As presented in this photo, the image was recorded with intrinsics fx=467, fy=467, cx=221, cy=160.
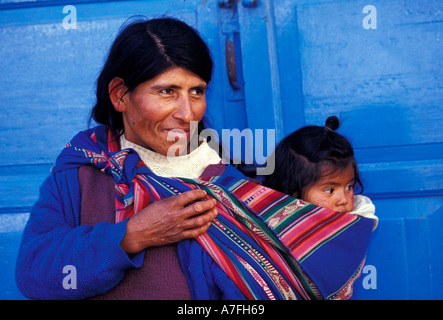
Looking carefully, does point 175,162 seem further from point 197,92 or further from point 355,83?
point 355,83

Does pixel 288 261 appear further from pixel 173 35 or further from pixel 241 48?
pixel 241 48

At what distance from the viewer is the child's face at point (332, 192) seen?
5.56ft

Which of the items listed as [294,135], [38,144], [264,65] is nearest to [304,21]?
[264,65]

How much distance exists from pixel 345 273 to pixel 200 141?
71 cm

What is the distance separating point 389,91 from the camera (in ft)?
6.96

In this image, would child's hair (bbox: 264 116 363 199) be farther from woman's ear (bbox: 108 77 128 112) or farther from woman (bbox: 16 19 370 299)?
woman's ear (bbox: 108 77 128 112)

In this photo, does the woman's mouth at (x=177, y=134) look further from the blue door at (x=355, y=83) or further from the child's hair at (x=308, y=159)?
the blue door at (x=355, y=83)

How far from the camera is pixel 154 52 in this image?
157 cm

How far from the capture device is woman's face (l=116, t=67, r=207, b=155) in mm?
1586

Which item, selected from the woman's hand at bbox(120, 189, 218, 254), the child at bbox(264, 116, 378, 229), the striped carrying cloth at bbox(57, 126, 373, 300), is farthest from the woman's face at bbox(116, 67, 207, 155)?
the child at bbox(264, 116, 378, 229)

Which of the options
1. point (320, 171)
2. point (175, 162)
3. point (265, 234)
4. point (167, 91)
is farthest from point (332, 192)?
point (167, 91)

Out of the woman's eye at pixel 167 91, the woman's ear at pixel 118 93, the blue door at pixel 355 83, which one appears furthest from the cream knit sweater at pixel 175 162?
the blue door at pixel 355 83

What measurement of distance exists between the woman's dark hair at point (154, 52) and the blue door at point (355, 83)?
0.53 meters
